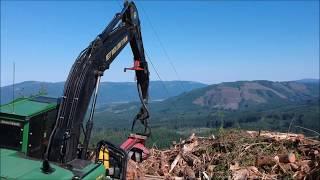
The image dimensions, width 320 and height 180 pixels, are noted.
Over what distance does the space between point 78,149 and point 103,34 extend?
10.4ft

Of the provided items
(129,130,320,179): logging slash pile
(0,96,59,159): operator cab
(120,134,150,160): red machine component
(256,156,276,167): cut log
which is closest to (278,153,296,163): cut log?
(129,130,320,179): logging slash pile

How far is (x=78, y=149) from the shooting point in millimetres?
10133

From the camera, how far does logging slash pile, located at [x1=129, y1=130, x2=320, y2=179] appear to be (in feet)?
38.7

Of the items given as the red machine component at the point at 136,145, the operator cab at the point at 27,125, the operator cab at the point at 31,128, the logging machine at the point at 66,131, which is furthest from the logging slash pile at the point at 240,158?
the operator cab at the point at 27,125

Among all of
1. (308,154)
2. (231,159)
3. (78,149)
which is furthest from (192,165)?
(78,149)

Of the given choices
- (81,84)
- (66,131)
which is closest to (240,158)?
(81,84)

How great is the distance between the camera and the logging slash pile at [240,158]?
1179 centimetres

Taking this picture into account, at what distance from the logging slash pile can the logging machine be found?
2696mm

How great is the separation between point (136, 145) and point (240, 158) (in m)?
3.45

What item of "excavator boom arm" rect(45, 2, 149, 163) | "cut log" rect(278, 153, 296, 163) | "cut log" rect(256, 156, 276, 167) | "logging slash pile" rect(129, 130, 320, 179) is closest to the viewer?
"excavator boom arm" rect(45, 2, 149, 163)

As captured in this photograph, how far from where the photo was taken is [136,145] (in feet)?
46.5

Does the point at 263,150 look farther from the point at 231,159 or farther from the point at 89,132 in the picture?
the point at 89,132

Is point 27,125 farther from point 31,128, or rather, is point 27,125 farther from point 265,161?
point 265,161

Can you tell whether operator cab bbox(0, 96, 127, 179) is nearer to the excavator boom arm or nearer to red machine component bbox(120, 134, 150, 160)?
the excavator boom arm
